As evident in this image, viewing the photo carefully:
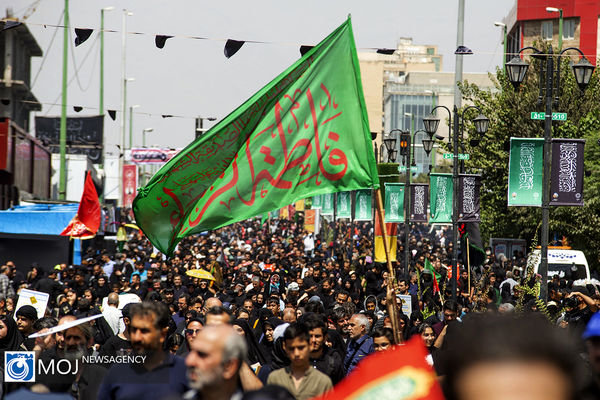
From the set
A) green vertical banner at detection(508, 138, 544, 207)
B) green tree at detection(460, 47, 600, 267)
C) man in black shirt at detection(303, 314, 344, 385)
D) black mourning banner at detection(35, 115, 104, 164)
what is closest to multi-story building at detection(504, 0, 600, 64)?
black mourning banner at detection(35, 115, 104, 164)

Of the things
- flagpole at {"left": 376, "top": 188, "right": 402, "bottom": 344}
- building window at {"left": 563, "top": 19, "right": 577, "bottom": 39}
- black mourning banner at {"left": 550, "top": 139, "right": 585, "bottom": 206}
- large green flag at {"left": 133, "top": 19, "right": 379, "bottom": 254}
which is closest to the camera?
flagpole at {"left": 376, "top": 188, "right": 402, "bottom": 344}

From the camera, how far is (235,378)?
3664 millimetres

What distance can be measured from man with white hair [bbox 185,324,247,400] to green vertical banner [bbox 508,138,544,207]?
44.2 ft

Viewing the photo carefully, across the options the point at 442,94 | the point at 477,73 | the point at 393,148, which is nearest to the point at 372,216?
the point at 393,148

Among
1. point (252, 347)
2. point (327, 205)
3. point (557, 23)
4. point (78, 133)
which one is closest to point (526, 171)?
point (252, 347)

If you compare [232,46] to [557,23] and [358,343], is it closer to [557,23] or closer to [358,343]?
[358,343]

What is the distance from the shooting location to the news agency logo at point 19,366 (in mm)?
6332

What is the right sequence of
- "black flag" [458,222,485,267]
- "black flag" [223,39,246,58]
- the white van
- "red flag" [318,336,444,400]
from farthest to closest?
"black flag" [458,222,485,267] → the white van → "black flag" [223,39,246,58] → "red flag" [318,336,444,400]

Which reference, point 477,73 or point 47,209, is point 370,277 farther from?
point 477,73

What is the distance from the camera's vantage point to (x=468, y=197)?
25.1 metres

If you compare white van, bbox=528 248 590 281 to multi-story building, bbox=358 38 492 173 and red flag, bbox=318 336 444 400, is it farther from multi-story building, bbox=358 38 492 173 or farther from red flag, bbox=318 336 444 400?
multi-story building, bbox=358 38 492 173

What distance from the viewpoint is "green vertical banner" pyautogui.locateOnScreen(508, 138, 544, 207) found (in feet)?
54.1

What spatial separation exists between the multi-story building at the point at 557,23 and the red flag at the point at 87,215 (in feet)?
193

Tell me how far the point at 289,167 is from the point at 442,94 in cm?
13108
